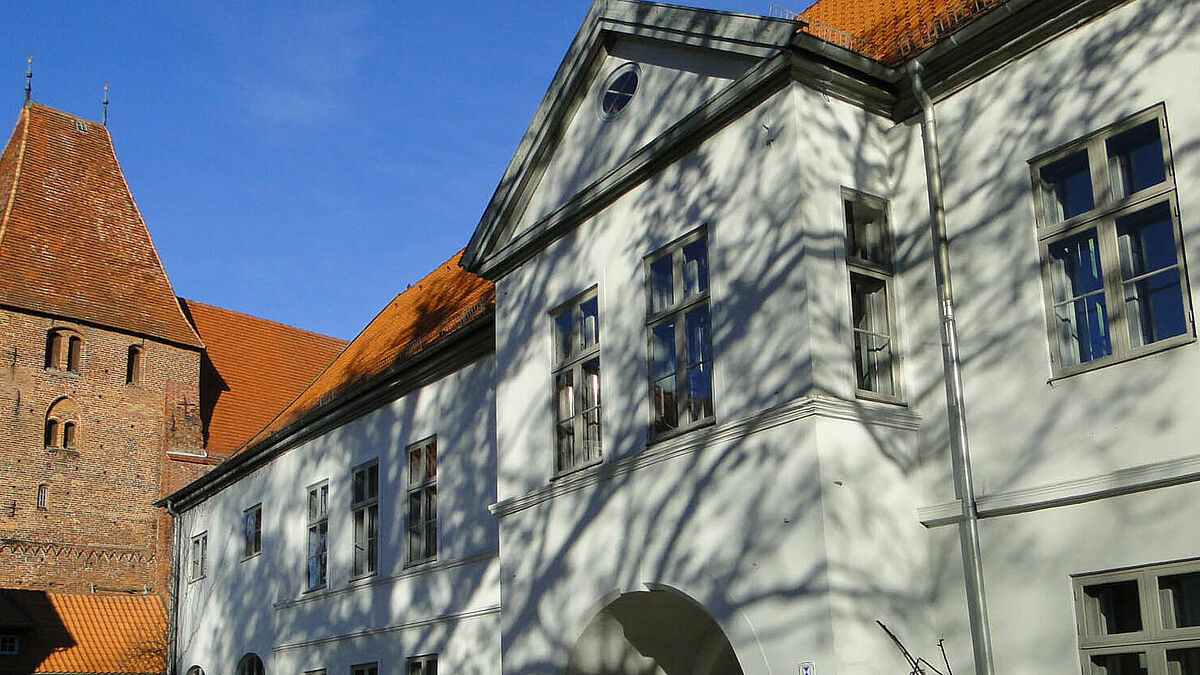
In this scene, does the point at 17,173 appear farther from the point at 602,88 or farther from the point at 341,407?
the point at 602,88

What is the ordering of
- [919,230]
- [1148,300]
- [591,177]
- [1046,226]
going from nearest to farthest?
[1148,300] → [1046,226] → [919,230] → [591,177]

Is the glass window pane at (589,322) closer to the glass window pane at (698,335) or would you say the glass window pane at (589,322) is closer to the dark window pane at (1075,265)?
the glass window pane at (698,335)

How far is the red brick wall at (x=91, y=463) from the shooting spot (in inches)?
1284

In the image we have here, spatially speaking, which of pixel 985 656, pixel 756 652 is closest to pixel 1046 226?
pixel 985 656

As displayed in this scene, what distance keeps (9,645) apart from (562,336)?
1997 centimetres

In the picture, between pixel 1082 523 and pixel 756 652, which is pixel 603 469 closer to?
pixel 756 652

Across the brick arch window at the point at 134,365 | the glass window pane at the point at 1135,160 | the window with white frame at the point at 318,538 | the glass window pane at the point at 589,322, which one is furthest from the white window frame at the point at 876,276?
the brick arch window at the point at 134,365

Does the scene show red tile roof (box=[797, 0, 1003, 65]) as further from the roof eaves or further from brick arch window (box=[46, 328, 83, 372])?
brick arch window (box=[46, 328, 83, 372])

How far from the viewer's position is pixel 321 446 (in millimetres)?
19906

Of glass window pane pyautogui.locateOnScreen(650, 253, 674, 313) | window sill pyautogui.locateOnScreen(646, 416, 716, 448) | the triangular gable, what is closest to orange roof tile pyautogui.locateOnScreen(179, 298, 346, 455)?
the triangular gable

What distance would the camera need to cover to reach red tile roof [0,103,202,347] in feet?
114

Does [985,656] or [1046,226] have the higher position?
[1046,226]

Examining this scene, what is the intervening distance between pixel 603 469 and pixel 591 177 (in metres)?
2.90

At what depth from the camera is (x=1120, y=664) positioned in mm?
8094
